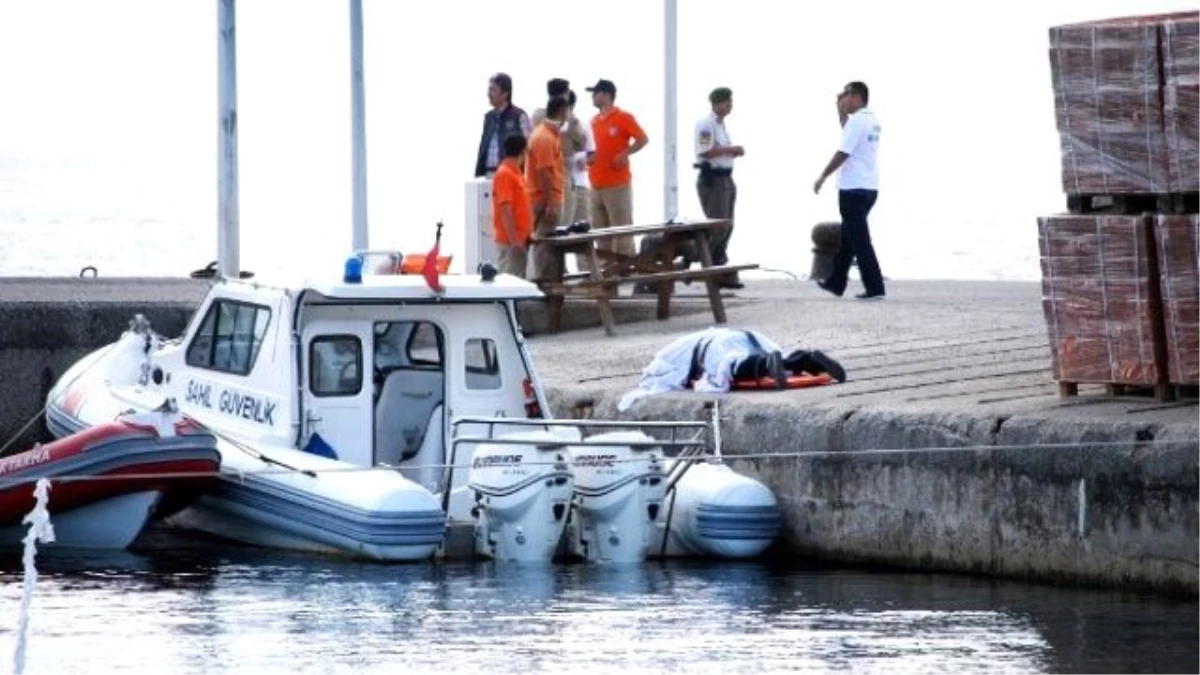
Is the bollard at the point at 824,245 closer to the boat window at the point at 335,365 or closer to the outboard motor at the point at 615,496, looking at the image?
the boat window at the point at 335,365

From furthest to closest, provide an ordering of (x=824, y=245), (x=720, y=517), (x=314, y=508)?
1. (x=824, y=245)
2. (x=720, y=517)
3. (x=314, y=508)

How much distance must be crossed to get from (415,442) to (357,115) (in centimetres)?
905

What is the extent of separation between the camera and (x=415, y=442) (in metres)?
19.5

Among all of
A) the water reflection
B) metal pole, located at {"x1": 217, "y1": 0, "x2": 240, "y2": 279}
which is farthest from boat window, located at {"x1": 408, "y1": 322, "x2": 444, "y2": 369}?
metal pole, located at {"x1": 217, "y1": 0, "x2": 240, "y2": 279}

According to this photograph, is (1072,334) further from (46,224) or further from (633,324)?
(46,224)

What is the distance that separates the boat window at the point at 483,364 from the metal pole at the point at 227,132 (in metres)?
7.49

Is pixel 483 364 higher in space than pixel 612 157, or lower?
lower

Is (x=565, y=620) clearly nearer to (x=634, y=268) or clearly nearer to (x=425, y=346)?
(x=425, y=346)

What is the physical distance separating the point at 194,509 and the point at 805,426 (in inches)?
156

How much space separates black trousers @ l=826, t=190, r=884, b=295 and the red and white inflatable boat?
6988 mm

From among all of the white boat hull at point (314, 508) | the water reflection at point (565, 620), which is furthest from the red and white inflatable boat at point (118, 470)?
the water reflection at point (565, 620)

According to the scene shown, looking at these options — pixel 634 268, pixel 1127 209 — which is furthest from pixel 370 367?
pixel 634 268

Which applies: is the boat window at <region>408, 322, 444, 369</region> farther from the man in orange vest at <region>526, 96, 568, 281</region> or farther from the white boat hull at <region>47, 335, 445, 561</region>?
the man in orange vest at <region>526, 96, 568, 281</region>

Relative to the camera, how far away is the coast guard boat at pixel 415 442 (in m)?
18.2
